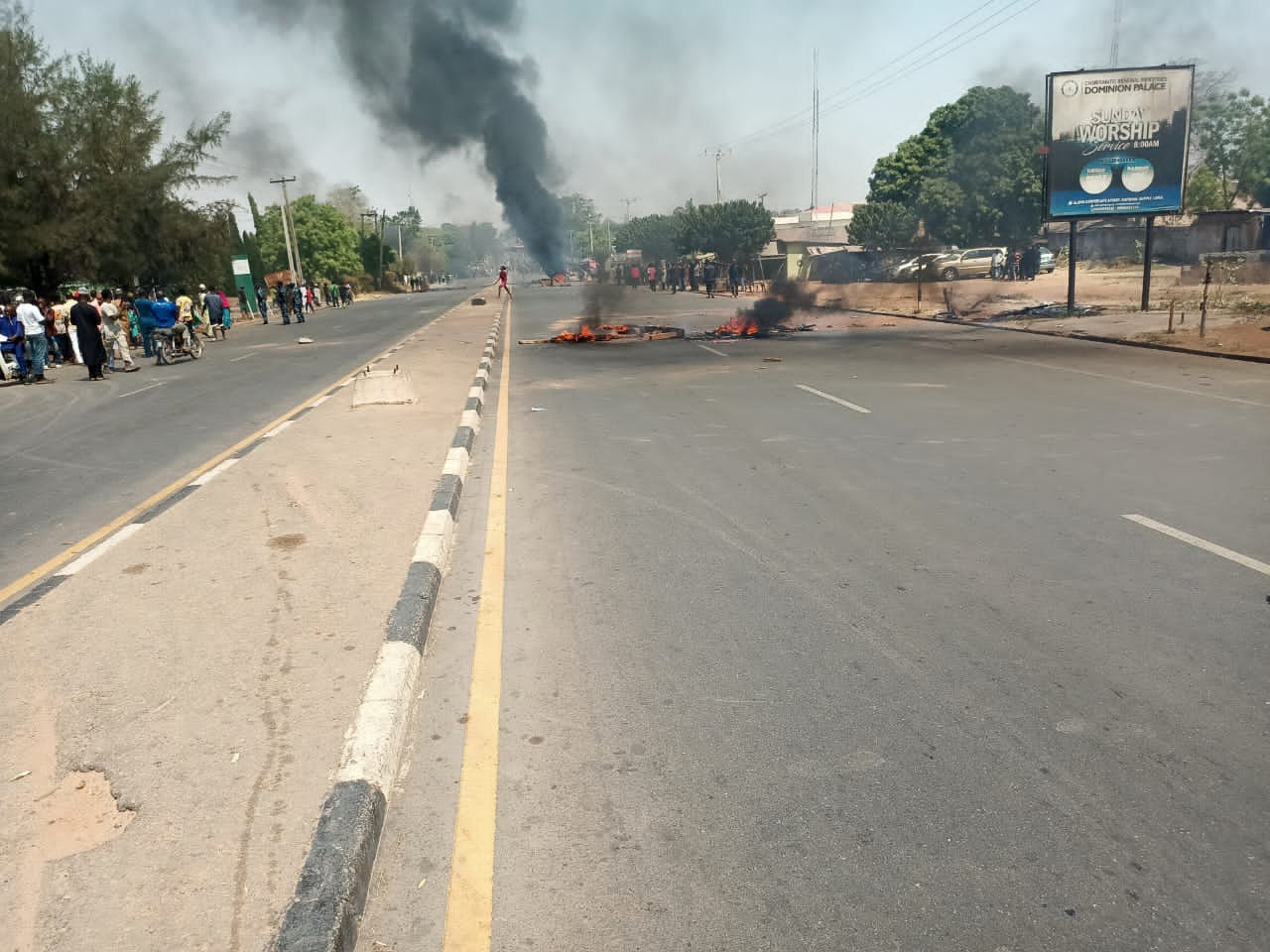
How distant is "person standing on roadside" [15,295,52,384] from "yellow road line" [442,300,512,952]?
17.9 meters

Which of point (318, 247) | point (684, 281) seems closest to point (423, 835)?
point (684, 281)

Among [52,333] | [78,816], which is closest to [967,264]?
[52,333]

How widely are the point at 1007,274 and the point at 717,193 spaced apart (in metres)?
39.9

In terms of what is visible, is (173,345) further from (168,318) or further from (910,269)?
(910,269)

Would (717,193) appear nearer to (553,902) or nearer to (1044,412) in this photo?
(1044,412)

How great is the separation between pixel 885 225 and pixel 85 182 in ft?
167

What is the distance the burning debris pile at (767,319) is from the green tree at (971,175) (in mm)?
39122

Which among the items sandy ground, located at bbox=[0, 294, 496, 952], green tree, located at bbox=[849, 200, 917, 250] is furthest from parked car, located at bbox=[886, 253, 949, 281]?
sandy ground, located at bbox=[0, 294, 496, 952]

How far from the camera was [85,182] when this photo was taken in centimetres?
3048

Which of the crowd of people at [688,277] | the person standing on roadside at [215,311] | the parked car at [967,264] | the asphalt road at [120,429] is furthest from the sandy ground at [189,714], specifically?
the parked car at [967,264]

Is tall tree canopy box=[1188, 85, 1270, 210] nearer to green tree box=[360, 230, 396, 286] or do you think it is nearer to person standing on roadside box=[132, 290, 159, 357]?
person standing on roadside box=[132, 290, 159, 357]

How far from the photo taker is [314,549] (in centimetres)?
570

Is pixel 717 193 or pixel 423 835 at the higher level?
pixel 717 193

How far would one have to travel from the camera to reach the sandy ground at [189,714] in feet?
8.40
